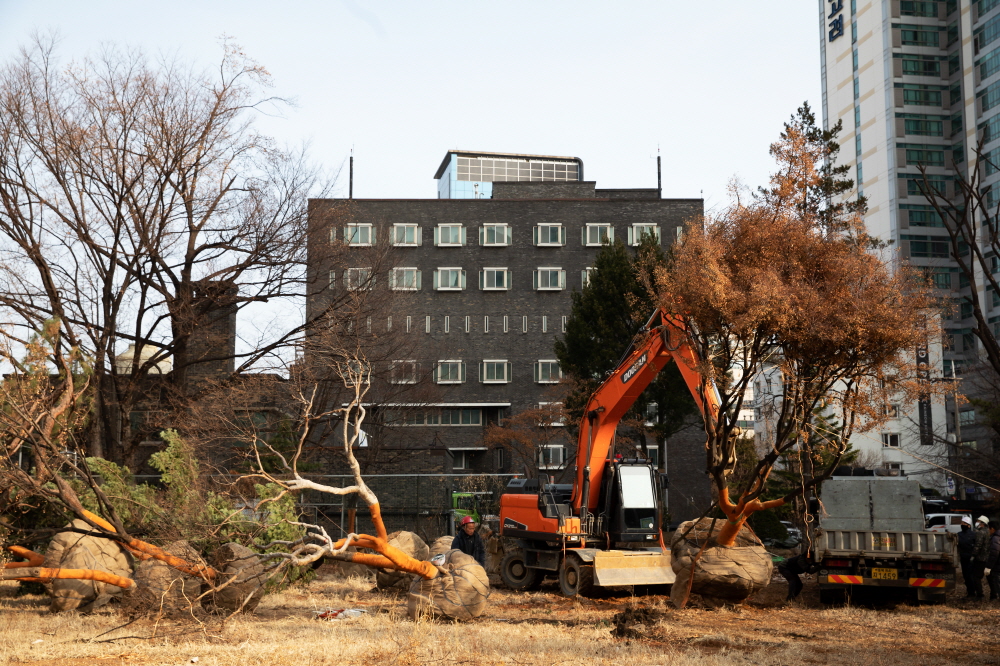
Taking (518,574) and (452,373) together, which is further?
(452,373)

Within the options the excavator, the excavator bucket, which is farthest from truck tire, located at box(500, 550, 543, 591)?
the excavator bucket

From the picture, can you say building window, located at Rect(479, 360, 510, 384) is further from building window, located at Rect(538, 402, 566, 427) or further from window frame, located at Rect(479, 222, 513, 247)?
building window, located at Rect(538, 402, 566, 427)

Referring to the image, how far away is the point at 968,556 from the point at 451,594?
1107 centimetres

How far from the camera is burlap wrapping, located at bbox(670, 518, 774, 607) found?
15117 mm

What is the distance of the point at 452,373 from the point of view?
53219 millimetres

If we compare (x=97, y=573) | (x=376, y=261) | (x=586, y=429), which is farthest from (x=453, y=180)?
(x=97, y=573)

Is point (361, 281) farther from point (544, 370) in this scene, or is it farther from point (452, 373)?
point (544, 370)

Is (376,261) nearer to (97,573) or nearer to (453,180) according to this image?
(97,573)

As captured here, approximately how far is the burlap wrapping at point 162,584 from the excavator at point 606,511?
21.8 feet

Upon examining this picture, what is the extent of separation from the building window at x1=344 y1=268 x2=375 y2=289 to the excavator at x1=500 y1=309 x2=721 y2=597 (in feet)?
36.1

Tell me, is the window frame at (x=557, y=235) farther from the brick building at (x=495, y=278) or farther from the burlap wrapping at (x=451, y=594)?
the burlap wrapping at (x=451, y=594)

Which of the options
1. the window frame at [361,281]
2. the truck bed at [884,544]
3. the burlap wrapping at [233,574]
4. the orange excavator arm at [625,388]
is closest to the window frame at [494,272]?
the window frame at [361,281]

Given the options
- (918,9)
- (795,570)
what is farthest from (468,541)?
(918,9)

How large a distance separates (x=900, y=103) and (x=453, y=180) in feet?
127
